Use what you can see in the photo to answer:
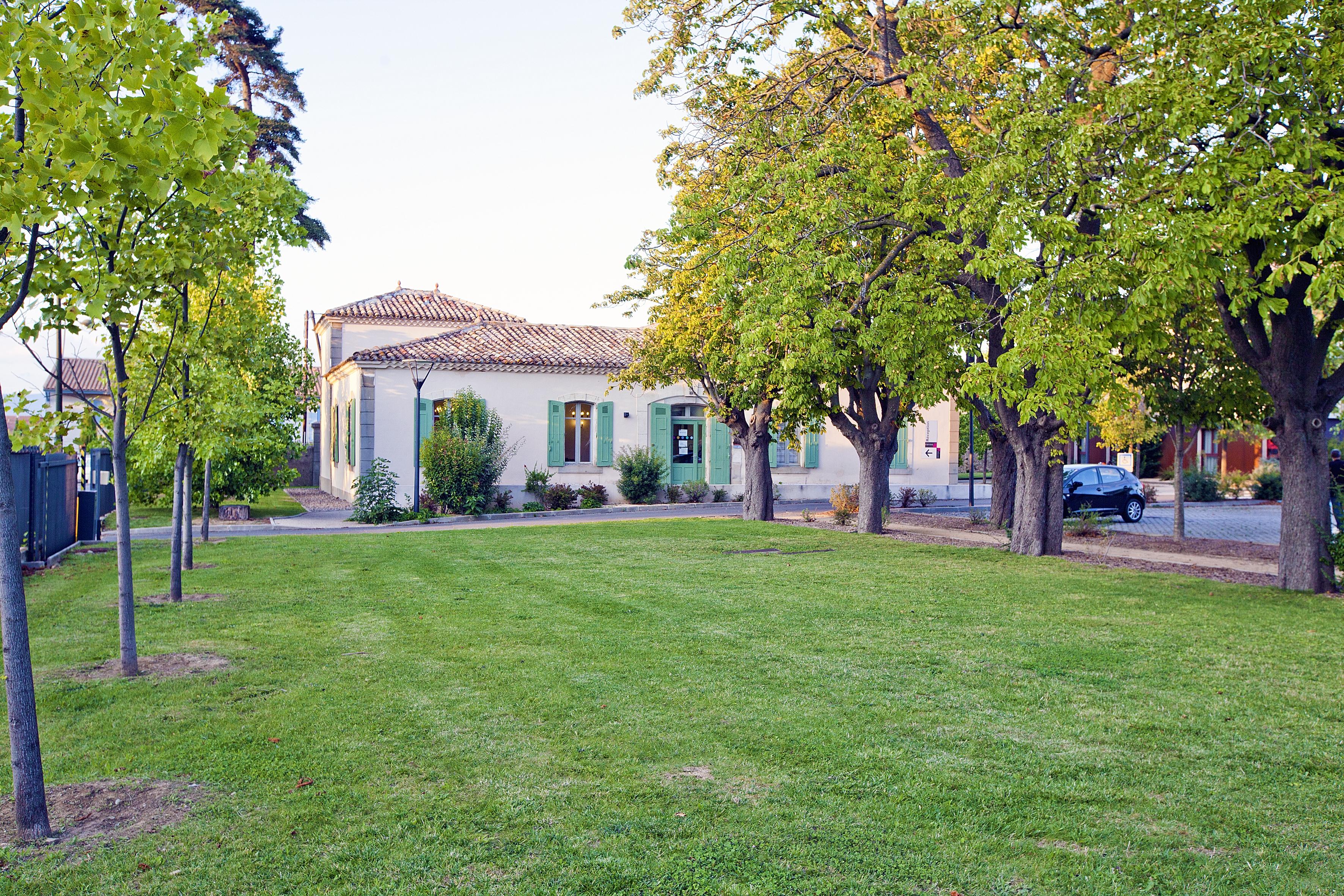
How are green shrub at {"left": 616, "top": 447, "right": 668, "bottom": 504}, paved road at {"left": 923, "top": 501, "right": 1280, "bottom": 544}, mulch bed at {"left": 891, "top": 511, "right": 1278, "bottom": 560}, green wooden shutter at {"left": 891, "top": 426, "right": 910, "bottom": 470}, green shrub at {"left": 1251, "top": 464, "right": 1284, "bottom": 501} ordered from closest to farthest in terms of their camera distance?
mulch bed at {"left": 891, "top": 511, "right": 1278, "bottom": 560}
paved road at {"left": 923, "top": 501, "right": 1280, "bottom": 544}
green shrub at {"left": 616, "top": 447, "right": 668, "bottom": 504}
green shrub at {"left": 1251, "top": 464, "right": 1284, "bottom": 501}
green wooden shutter at {"left": 891, "top": 426, "right": 910, "bottom": 470}

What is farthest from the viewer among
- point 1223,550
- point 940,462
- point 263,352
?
point 940,462

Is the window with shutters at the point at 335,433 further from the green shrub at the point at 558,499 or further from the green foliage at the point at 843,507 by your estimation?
the green foliage at the point at 843,507

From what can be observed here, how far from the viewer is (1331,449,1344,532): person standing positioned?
11906mm

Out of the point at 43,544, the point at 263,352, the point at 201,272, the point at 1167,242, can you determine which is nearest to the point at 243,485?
the point at 263,352

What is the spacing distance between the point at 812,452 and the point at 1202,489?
1262 centimetres

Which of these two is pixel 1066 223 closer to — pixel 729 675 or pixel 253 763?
pixel 729 675

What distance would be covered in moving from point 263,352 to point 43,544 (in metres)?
6.80

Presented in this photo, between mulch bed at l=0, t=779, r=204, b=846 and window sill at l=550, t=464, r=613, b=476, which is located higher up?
window sill at l=550, t=464, r=613, b=476

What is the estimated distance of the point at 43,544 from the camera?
44.1 ft

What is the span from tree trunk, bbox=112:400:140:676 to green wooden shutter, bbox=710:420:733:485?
2273 centimetres

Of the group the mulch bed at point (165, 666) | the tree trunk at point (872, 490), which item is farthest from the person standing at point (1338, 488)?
the mulch bed at point (165, 666)

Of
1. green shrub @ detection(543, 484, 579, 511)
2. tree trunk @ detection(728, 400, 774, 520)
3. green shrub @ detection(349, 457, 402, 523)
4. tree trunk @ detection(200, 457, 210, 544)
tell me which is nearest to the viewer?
tree trunk @ detection(200, 457, 210, 544)

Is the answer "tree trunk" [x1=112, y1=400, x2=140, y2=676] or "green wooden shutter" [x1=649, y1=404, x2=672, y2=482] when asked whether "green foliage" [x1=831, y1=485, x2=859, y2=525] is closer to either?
"green wooden shutter" [x1=649, y1=404, x2=672, y2=482]

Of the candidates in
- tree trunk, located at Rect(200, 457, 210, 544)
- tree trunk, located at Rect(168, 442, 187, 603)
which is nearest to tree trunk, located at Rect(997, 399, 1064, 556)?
tree trunk, located at Rect(168, 442, 187, 603)
